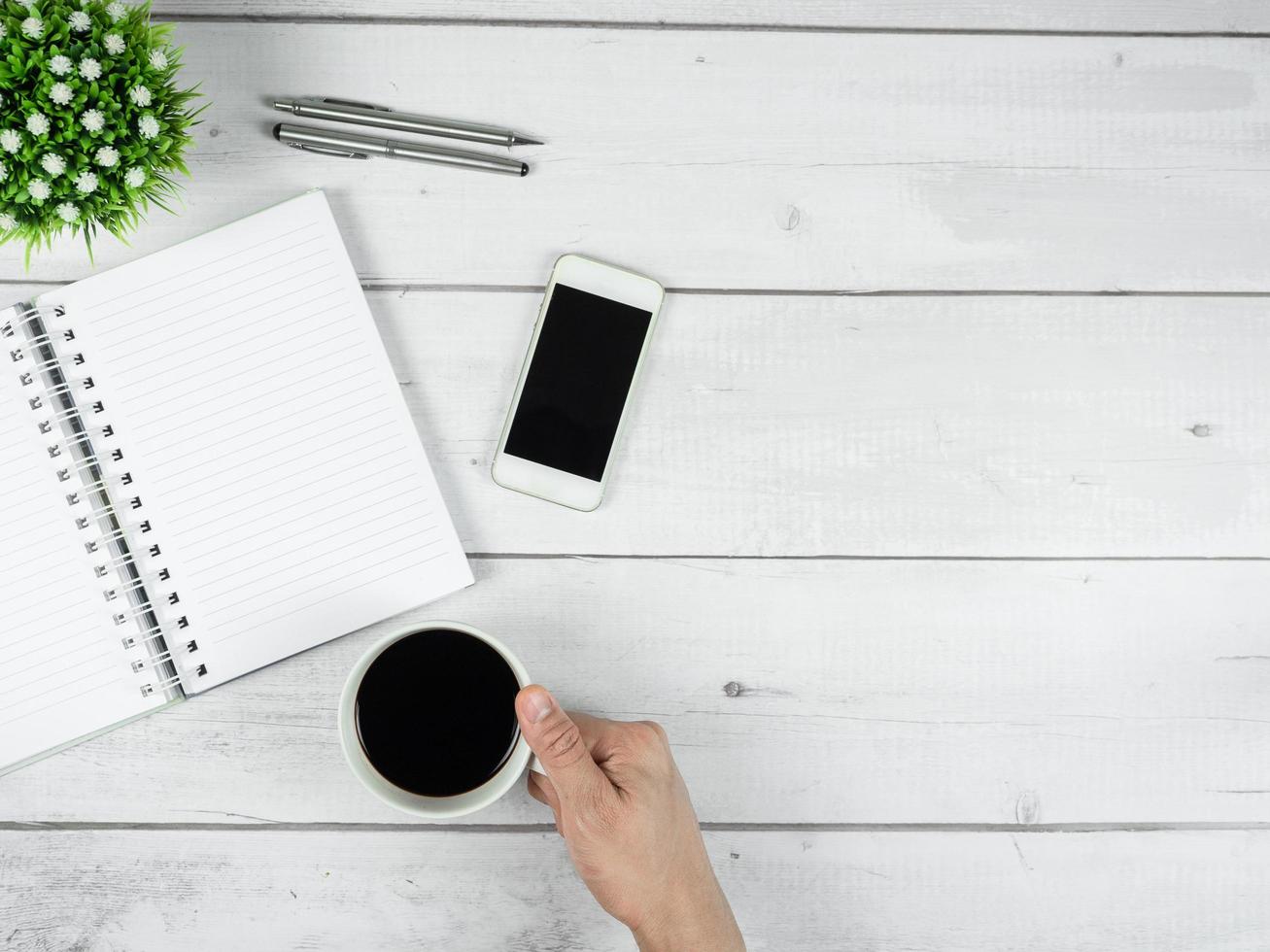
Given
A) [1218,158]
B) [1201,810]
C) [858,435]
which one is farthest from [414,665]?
[1218,158]

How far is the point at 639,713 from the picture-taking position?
716 mm

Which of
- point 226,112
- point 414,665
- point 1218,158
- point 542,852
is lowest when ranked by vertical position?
point 542,852

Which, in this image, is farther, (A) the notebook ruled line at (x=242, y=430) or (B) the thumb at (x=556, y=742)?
(A) the notebook ruled line at (x=242, y=430)

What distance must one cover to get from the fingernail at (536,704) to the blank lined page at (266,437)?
16 cm

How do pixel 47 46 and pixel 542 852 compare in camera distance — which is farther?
pixel 542 852

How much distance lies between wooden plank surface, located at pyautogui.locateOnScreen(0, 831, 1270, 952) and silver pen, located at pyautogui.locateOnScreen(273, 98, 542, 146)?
57 centimetres

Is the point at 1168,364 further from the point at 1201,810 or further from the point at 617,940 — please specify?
the point at 617,940

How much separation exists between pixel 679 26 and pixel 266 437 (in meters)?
0.48

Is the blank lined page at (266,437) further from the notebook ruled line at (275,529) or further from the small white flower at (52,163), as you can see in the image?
the small white flower at (52,163)

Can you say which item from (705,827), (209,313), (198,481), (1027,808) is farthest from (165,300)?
(1027,808)

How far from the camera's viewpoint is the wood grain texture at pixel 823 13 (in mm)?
704

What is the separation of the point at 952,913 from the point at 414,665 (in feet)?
1.62

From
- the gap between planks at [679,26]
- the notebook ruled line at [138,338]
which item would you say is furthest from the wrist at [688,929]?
the gap between planks at [679,26]

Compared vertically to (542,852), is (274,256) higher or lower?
higher
